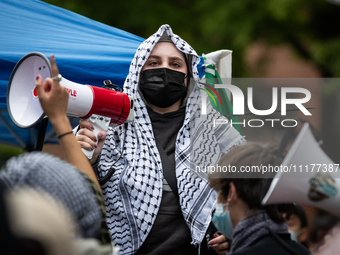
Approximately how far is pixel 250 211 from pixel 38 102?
114 cm

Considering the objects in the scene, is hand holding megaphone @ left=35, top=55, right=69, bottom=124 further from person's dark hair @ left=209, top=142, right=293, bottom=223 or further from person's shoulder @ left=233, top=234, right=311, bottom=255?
person's shoulder @ left=233, top=234, right=311, bottom=255

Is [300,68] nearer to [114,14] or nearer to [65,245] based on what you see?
[114,14]

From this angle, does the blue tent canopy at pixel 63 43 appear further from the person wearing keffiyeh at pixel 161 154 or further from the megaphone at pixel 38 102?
the megaphone at pixel 38 102

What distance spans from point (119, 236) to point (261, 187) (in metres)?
1.00

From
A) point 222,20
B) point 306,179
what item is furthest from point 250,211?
point 222,20

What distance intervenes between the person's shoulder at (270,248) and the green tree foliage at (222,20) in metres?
6.06

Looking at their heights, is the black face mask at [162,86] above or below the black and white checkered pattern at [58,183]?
above

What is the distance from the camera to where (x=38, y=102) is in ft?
6.89

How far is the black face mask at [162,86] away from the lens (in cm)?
273

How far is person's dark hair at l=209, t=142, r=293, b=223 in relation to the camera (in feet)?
6.18

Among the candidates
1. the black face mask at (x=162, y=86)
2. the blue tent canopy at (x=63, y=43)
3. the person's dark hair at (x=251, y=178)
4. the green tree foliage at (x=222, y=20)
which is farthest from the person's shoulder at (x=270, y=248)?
the green tree foliage at (x=222, y=20)

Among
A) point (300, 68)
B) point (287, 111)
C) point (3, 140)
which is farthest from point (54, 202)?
point (300, 68)

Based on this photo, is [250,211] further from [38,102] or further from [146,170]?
[38,102]

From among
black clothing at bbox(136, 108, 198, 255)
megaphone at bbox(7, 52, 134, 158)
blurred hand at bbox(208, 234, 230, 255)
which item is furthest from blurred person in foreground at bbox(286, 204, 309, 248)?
megaphone at bbox(7, 52, 134, 158)
